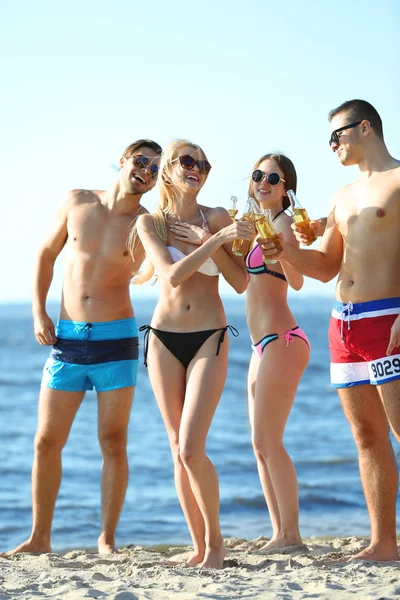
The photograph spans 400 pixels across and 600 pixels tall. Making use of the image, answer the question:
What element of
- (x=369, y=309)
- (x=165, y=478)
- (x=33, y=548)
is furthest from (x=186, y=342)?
(x=165, y=478)

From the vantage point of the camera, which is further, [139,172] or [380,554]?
[139,172]

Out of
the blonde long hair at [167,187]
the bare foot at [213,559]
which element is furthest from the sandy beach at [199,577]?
the blonde long hair at [167,187]

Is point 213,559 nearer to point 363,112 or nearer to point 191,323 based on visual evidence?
point 191,323

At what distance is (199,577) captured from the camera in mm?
4617

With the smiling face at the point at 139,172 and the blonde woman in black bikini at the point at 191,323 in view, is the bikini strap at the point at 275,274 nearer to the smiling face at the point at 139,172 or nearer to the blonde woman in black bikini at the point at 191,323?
the blonde woman in black bikini at the point at 191,323

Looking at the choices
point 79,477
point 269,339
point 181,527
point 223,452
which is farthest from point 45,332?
point 223,452

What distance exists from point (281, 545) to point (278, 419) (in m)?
0.77

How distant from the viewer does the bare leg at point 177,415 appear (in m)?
5.04

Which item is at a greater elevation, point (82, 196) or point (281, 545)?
point (82, 196)

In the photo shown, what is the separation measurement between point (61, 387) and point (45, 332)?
38cm

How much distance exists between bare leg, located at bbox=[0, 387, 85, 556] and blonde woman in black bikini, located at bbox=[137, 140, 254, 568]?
0.89 m

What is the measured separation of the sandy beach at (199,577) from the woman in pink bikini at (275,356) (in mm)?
330

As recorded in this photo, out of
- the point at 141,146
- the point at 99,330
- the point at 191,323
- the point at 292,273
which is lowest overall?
the point at 191,323

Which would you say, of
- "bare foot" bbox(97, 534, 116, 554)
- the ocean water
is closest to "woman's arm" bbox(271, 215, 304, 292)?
"bare foot" bbox(97, 534, 116, 554)
